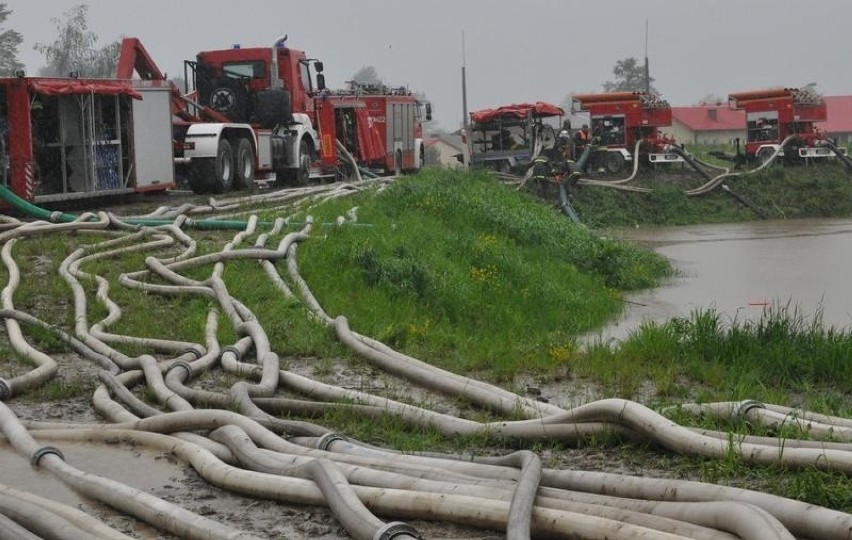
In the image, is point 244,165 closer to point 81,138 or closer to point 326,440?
point 81,138

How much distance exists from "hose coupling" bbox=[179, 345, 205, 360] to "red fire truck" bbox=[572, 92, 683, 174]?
26.3 m

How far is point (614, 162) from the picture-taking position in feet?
111

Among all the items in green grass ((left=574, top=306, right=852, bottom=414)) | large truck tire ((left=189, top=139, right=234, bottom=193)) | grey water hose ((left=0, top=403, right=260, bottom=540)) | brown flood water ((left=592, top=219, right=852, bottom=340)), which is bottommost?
brown flood water ((left=592, top=219, right=852, bottom=340))

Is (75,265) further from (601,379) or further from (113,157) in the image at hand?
(113,157)

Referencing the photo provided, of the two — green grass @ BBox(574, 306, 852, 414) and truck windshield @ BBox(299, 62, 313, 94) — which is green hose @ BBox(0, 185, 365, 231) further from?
truck windshield @ BBox(299, 62, 313, 94)

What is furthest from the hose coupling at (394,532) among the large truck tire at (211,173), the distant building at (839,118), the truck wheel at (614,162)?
the distant building at (839,118)

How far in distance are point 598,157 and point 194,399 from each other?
27.8 metres

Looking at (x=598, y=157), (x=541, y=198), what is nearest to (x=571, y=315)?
(x=541, y=198)

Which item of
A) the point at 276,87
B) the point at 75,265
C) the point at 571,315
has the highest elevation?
the point at 276,87

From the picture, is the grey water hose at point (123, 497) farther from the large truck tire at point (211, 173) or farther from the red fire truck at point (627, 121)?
the red fire truck at point (627, 121)

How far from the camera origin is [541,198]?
2838cm

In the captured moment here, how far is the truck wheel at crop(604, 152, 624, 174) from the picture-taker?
111ft

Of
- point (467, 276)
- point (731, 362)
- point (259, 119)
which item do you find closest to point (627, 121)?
point (259, 119)

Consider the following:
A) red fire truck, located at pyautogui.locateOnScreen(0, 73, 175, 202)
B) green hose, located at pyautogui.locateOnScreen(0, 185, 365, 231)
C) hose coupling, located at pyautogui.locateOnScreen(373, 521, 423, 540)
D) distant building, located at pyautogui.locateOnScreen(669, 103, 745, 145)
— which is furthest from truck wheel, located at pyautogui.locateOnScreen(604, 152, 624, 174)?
distant building, located at pyautogui.locateOnScreen(669, 103, 745, 145)
